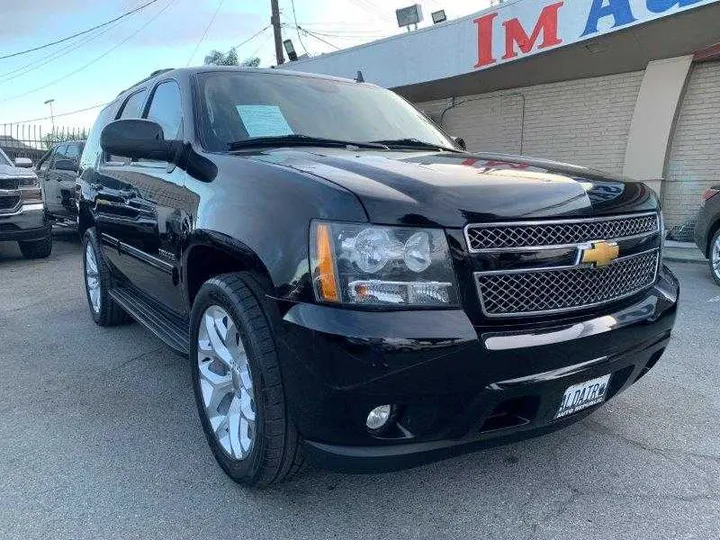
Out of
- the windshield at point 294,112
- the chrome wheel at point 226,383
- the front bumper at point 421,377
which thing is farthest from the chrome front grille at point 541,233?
the windshield at point 294,112

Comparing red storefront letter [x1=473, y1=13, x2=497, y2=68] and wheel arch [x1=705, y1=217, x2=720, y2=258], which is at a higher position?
red storefront letter [x1=473, y1=13, x2=497, y2=68]

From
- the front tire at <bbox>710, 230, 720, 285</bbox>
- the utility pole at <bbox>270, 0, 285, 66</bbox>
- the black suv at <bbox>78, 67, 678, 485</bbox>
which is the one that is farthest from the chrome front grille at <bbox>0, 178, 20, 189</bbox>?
the utility pole at <bbox>270, 0, 285, 66</bbox>

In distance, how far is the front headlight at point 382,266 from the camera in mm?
1969

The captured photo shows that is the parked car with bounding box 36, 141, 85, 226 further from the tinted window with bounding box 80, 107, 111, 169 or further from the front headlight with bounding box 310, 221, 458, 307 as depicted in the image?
the front headlight with bounding box 310, 221, 458, 307

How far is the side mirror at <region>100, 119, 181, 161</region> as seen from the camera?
3057mm

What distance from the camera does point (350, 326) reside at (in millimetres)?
1903

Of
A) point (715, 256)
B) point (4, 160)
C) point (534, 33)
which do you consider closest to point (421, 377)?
point (715, 256)

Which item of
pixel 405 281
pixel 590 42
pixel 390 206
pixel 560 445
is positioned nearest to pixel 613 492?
pixel 560 445

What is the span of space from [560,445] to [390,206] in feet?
5.30

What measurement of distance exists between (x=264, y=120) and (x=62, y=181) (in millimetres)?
8632

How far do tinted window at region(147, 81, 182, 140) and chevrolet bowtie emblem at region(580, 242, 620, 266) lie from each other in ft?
7.24

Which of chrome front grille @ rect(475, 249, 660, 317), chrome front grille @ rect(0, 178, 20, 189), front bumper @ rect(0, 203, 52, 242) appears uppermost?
chrome front grille @ rect(0, 178, 20, 189)

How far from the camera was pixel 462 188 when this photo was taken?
215 cm

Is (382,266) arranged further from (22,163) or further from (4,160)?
(4,160)
